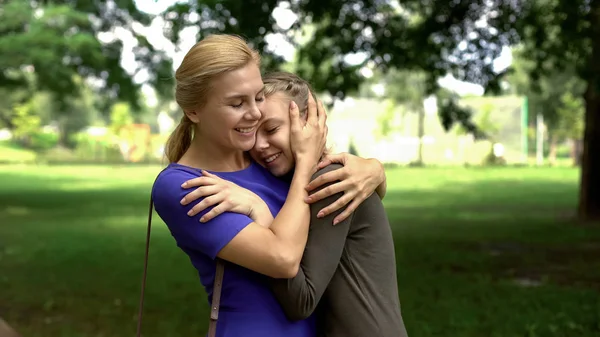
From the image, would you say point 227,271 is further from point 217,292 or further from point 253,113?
point 253,113

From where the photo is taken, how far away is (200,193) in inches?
83.4

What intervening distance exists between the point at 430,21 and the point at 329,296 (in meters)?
12.5

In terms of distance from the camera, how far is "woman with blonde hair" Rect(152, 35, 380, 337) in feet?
6.88

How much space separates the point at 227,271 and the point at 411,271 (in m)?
8.38

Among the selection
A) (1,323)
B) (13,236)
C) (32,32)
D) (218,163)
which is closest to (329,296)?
(218,163)

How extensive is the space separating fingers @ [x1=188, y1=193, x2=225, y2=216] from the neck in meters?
0.21

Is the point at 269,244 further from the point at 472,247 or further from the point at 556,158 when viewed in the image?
the point at 556,158

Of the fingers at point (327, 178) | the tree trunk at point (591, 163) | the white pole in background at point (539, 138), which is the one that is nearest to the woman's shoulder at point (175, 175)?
A: the fingers at point (327, 178)

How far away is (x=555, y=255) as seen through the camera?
1186 cm

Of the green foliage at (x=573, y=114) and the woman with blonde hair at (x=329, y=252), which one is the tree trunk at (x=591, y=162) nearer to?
the woman with blonde hair at (x=329, y=252)

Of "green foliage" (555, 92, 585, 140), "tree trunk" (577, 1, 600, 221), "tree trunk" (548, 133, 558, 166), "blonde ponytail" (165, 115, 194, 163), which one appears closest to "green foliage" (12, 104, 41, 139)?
"green foliage" (555, 92, 585, 140)

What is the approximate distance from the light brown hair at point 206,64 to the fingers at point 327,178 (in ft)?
1.19

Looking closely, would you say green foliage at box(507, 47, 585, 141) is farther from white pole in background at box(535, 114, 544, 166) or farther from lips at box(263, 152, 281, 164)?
lips at box(263, 152, 281, 164)

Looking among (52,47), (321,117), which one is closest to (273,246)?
(321,117)
